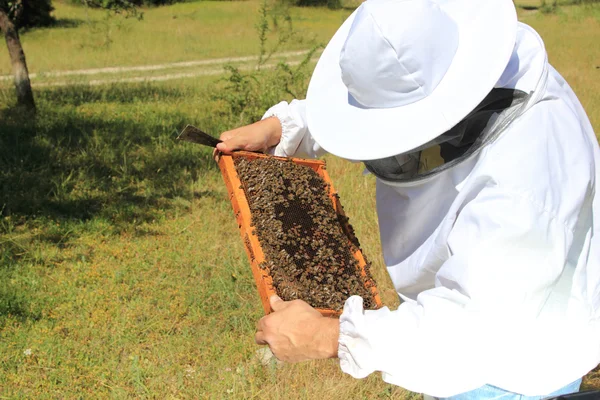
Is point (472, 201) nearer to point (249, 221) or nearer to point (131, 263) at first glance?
point (249, 221)

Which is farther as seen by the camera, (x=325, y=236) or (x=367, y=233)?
→ (x=367, y=233)

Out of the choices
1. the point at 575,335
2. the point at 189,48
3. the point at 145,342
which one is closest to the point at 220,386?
the point at 145,342

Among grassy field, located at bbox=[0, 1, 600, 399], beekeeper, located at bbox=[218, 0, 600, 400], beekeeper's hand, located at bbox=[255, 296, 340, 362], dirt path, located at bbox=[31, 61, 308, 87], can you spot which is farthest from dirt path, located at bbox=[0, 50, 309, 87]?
beekeeper, located at bbox=[218, 0, 600, 400]

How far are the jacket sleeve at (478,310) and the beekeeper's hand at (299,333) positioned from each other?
0.15 meters

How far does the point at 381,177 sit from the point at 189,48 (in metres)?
16.9

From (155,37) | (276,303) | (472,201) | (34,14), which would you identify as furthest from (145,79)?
(34,14)

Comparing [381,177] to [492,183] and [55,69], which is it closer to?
[492,183]

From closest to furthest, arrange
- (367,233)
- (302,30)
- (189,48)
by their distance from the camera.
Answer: (367,233) < (189,48) < (302,30)

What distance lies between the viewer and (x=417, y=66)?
156 centimetres

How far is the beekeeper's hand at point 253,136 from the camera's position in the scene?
2.62 m

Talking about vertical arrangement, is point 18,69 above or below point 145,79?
above

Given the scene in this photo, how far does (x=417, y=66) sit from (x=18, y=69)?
801cm

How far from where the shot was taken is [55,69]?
44.6ft

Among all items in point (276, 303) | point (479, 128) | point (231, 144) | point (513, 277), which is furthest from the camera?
point (231, 144)
